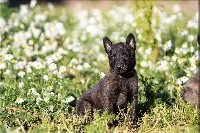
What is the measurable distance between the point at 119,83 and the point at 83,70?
3167 mm

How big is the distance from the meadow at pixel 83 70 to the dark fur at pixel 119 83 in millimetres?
279

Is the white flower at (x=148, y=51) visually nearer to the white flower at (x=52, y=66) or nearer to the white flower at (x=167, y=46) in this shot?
the white flower at (x=167, y=46)

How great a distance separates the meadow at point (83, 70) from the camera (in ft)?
25.5

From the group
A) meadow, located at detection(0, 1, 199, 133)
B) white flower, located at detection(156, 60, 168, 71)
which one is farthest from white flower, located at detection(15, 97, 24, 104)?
white flower, located at detection(156, 60, 168, 71)

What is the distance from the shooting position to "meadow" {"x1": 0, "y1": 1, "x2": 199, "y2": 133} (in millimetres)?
7781


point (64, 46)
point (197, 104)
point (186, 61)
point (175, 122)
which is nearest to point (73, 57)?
point (64, 46)

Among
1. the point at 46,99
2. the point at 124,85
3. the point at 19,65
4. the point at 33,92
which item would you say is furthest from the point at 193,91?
the point at 19,65

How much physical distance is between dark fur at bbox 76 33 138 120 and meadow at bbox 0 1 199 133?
279 millimetres

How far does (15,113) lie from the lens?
305 inches

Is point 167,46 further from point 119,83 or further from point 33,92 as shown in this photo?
point 33,92

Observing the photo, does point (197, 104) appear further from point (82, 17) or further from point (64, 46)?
point (82, 17)

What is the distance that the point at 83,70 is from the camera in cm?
1124

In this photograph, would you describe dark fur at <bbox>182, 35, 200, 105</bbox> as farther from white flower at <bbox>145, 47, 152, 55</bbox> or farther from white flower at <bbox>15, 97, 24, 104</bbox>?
white flower at <bbox>15, 97, 24, 104</bbox>

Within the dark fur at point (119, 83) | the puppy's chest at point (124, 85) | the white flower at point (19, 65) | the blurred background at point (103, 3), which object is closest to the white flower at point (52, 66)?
the white flower at point (19, 65)
